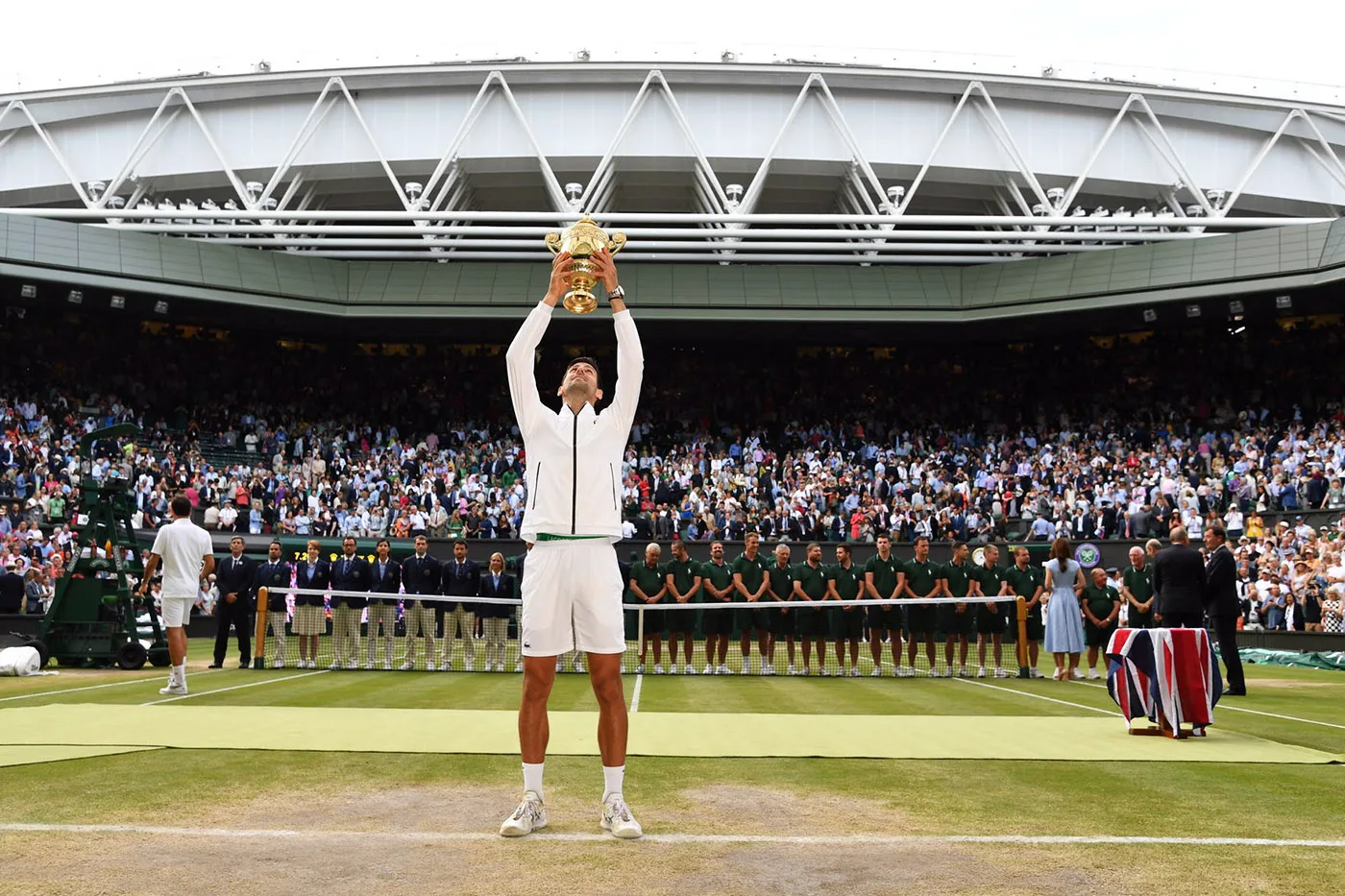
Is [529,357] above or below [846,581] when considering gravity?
above

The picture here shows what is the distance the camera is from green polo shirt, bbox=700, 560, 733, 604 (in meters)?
17.6

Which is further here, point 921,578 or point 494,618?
point 921,578

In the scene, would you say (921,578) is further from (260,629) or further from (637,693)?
Result: (260,629)

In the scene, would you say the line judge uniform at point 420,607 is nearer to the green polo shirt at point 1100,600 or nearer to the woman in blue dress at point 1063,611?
the woman in blue dress at point 1063,611

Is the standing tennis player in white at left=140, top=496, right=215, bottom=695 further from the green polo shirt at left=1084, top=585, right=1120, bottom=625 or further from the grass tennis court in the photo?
the green polo shirt at left=1084, top=585, right=1120, bottom=625

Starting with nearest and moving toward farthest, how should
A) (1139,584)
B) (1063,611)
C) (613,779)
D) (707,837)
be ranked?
(707,837)
(613,779)
(1139,584)
(1063,611)

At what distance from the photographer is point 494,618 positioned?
17.1m

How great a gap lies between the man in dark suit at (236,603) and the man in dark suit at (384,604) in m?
1.72

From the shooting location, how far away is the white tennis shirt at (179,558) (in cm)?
1252

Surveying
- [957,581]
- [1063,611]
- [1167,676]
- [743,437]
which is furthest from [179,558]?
[743,437]

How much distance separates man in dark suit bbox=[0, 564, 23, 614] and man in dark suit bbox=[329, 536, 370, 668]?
9.73 metres

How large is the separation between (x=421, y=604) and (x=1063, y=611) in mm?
9232

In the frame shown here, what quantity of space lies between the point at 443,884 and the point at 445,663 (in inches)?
521

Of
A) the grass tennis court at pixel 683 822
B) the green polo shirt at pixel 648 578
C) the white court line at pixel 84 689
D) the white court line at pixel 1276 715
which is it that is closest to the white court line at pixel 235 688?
the white court line at pixel 84 689
